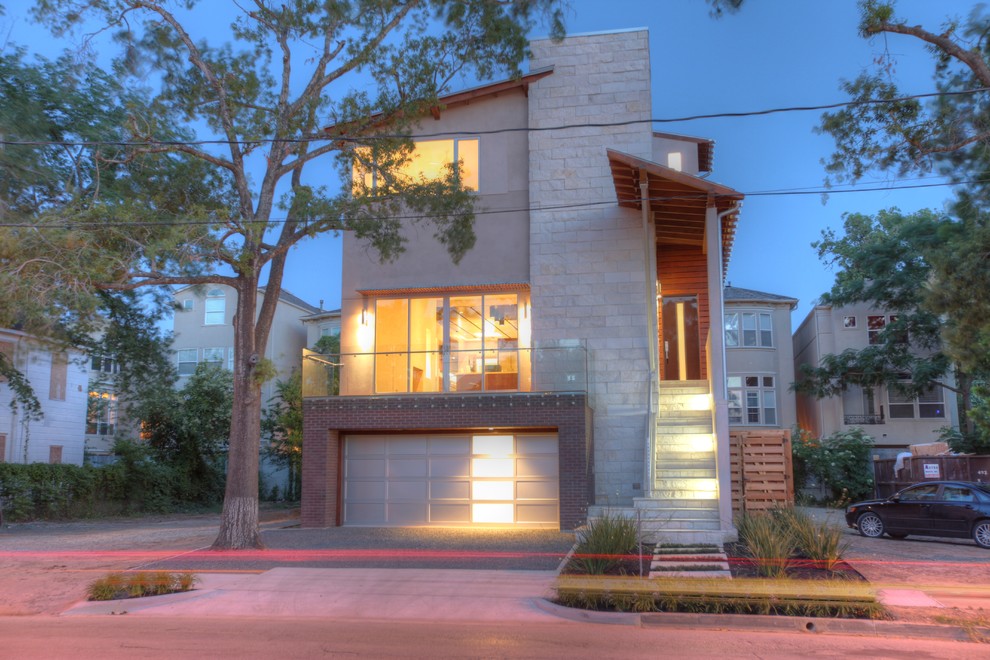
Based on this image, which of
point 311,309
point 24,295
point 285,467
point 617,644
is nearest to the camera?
point 617,644

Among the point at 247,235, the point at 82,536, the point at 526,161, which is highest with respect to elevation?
the point at 526,161

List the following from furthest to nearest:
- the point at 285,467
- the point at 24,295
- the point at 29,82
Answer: the point at 285,467
the point at 29,82
the point at 24,295

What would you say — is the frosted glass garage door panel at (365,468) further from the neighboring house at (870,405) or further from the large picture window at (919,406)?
the large picture window at (919,406)

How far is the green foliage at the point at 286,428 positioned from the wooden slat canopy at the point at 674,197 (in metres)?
15.7

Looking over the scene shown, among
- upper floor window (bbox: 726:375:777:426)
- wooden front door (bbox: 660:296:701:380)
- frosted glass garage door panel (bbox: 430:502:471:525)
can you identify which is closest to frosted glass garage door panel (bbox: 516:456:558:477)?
frosted glass garage door panel (bbox: 430:502:471:525)

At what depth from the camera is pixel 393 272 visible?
21141 mm

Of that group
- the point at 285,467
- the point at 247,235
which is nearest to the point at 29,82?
the point at 247,235

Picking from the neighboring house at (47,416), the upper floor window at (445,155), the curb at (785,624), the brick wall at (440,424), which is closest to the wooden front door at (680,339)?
the brick wall at (440,424)

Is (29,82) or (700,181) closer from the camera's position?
(700,181)

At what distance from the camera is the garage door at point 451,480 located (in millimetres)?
19281

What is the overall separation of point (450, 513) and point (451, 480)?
750 mm

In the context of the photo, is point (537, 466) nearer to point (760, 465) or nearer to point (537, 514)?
point (537, 514)

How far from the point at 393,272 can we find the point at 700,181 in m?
7.96

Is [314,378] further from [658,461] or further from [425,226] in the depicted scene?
[658,461]
